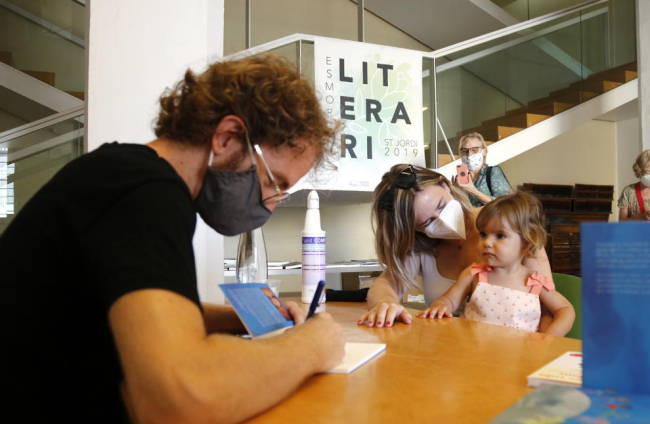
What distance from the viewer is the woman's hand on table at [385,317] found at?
4.69 ft

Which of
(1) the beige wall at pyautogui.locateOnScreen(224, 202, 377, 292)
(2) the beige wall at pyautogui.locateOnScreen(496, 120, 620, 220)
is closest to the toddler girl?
(1) the beige wall at pyautogui.locateOnScreen(224, 202, 377, 292)

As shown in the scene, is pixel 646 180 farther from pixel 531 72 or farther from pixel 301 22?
pixel 301 22

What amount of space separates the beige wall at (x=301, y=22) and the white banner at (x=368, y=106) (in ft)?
10.2

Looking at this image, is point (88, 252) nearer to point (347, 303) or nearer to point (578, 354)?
point (578, 354)

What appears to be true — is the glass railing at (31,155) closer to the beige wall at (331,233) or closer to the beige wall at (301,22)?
the beige wall at (331,233)

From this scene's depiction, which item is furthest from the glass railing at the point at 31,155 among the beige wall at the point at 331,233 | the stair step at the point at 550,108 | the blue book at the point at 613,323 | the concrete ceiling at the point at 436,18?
the concrete ceiling at the point at 436,18

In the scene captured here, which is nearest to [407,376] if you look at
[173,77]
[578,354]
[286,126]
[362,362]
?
[362,362]

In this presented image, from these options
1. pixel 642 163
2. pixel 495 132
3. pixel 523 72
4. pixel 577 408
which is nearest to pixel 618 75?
pixel 523 72

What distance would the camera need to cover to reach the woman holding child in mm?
1933

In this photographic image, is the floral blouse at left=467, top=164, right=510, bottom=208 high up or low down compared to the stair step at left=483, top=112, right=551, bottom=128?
down

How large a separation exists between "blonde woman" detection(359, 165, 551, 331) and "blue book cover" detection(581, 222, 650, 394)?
3.96 feet

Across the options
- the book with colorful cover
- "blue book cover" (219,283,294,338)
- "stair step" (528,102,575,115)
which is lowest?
the book with colorful cover

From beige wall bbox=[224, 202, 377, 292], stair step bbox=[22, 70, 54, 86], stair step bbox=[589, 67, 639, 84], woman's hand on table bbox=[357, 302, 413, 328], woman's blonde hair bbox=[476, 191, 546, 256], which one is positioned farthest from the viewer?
beige wall bbox=[224, 202, 377, 292]

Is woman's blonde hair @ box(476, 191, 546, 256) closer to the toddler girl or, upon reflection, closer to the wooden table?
the toddler girl
